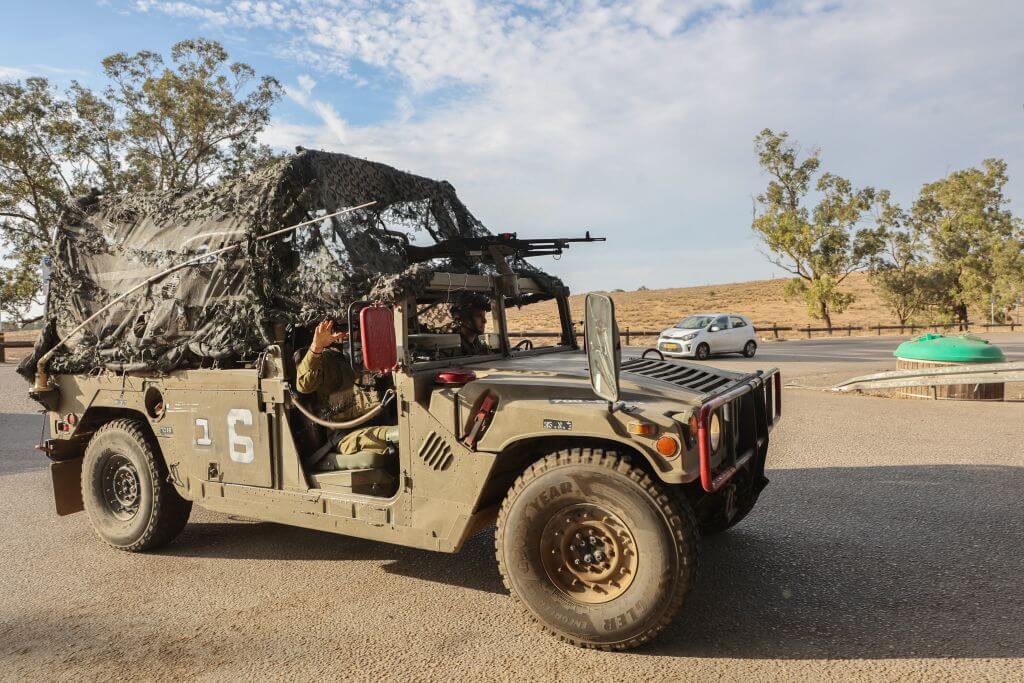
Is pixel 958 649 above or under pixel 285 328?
under

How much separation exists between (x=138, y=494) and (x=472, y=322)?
272 centimetres

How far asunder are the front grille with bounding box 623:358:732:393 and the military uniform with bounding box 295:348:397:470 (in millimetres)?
1463

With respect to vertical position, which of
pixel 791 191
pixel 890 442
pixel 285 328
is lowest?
pixel 890 442

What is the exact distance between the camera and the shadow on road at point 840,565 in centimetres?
345

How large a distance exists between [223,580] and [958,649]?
4.04 m

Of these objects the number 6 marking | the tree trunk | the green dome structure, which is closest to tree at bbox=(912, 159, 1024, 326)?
the tree trunk

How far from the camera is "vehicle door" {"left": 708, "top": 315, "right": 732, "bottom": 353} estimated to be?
73.3 feet

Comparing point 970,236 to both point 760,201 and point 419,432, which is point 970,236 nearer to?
point 760,201

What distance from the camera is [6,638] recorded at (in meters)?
3.72

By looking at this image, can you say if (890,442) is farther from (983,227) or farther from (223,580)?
(983,227)

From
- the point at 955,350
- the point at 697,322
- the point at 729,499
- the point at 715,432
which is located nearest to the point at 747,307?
the point at 697,322


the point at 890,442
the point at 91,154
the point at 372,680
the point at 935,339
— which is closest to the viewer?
the point at 372,680

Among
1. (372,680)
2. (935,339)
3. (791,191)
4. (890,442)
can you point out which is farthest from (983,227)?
(372,680)

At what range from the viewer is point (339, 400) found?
4336 millimetres
